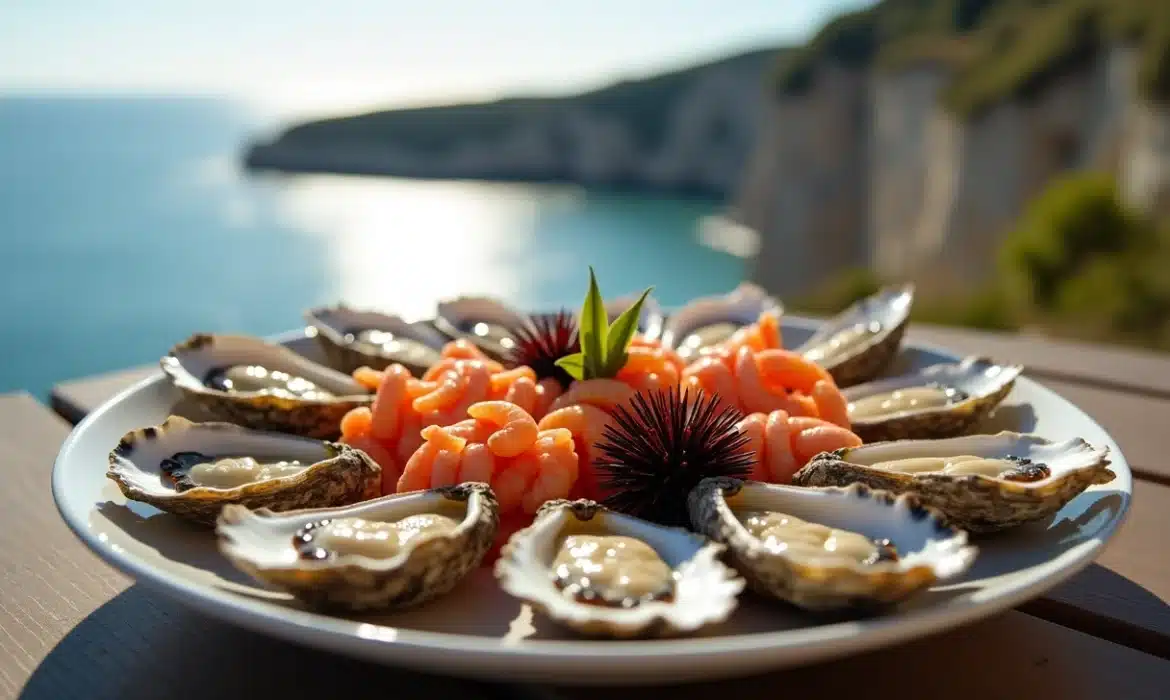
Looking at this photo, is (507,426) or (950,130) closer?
(507,426)

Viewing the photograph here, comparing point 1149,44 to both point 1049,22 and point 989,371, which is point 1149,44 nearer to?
point 1049,22

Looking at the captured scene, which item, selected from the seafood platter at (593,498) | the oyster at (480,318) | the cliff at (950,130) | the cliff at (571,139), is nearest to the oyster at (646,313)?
the oyster at (480,318)

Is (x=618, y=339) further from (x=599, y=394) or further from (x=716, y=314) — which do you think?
(x=716, y=314)

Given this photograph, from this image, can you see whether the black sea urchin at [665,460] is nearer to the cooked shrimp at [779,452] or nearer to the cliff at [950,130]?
the cooked shrimp at [779,452]

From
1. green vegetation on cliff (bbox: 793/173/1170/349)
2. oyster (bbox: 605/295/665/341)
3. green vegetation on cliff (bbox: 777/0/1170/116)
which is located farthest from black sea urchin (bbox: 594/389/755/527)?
green vegetation on cliff (bbox: 777/0/1170/116)

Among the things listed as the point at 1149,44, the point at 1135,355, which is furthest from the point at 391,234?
the point at 1135,355

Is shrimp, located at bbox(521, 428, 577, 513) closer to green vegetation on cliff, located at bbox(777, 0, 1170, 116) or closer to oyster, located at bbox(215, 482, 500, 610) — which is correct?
oyster, located at bbox(215, 482, 500, 610)

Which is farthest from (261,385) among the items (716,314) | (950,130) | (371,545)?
(950,130)
